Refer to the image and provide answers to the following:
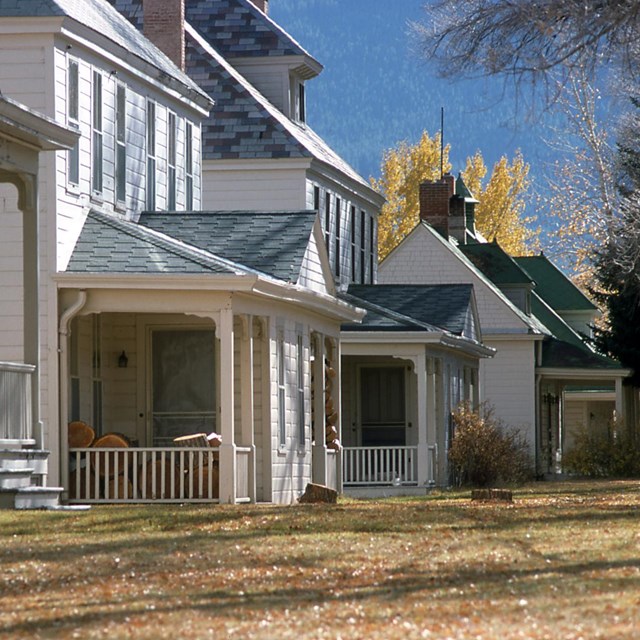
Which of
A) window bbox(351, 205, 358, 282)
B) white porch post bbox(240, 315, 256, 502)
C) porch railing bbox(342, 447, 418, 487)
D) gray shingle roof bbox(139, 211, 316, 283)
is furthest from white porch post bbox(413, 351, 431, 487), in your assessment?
white porch post bbox(240, 315, 256, 502)

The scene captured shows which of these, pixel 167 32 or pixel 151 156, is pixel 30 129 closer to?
pixel 151 156

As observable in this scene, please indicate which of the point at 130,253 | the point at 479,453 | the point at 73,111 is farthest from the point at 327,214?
the point at 130,253

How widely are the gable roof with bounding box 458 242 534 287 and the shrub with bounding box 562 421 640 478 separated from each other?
696 centimetres

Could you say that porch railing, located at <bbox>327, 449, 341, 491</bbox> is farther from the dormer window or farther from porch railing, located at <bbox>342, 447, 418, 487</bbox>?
the dormer window

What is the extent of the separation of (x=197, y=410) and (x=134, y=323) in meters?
1.65

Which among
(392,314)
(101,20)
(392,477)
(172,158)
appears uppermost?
(101,20)

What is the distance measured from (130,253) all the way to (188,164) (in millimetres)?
6823

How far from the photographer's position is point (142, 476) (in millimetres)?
21703

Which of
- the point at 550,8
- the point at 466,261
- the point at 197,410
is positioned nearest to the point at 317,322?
the point at 197,410

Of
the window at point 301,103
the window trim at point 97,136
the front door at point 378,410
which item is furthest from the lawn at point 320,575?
the window at point 301,103

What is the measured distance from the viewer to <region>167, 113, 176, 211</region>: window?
1073 inches

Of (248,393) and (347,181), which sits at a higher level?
(347,181)

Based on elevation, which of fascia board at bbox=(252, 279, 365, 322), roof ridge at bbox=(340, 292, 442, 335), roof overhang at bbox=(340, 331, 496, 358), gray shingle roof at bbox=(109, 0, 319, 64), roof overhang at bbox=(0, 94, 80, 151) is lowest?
roof overhang at bbox=(340, 331, 496, 358)

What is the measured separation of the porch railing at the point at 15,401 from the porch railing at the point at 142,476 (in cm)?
300
